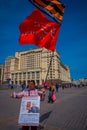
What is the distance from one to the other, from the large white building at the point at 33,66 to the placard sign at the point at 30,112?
113212mm

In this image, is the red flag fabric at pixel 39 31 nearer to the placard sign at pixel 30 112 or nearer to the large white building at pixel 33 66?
the placard sign at pixel 30 112

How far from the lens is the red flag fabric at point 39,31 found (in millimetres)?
6328

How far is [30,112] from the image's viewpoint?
4.66 meters

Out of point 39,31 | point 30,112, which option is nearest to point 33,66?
point 39,31

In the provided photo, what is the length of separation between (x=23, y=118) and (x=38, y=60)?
132769 mm

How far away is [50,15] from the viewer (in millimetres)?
6785

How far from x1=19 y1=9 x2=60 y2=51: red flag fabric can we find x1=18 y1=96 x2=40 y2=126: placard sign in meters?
2.24

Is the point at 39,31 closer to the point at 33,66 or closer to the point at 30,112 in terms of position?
the point at 30,112

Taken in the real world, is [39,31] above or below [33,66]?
below

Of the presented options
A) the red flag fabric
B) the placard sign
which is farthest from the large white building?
the placard sign

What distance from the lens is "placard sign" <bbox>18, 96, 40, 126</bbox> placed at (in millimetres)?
4564

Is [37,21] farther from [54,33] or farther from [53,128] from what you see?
[53,128]

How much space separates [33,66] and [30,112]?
13707 centimetres

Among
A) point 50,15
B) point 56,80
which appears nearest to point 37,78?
point 56,80
